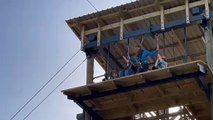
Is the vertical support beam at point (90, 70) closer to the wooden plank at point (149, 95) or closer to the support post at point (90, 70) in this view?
the support post at point (90, 70)

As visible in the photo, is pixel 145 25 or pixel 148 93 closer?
pixel 148 93

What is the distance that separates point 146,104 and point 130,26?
283 centimetres

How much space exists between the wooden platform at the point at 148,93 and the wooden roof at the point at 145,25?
1.53 meters

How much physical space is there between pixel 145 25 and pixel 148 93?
2562 mm

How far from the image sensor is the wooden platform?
1756 cm

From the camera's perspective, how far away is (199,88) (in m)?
18.2

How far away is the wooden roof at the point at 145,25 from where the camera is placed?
63.4 ft

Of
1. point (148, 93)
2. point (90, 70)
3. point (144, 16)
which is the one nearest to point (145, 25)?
point (144, 16)

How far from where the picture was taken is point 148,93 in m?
19.0

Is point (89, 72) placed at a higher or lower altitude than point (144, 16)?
lower

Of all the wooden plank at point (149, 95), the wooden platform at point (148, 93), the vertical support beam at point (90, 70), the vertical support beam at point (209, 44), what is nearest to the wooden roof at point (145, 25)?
the vertical support beam at point (90, 70)

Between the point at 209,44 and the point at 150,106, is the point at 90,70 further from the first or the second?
the point at 209,44

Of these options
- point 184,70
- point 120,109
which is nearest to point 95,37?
point 120,109

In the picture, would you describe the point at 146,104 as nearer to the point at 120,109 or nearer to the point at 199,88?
the point at 120,109
